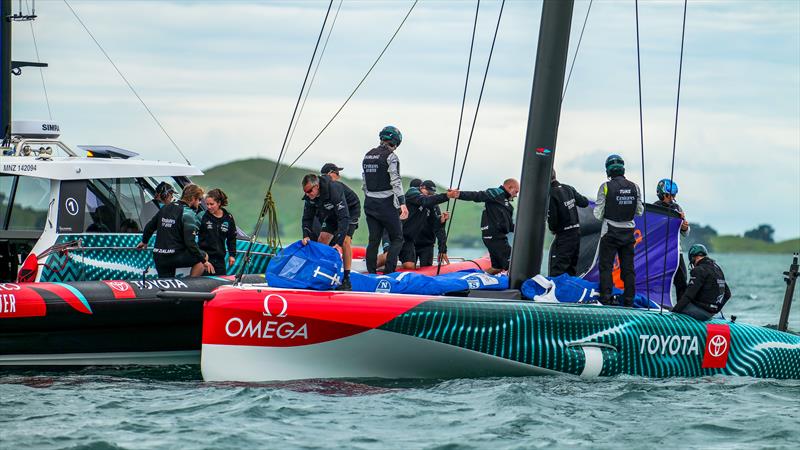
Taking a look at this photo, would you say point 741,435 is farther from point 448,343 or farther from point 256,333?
point 256,333

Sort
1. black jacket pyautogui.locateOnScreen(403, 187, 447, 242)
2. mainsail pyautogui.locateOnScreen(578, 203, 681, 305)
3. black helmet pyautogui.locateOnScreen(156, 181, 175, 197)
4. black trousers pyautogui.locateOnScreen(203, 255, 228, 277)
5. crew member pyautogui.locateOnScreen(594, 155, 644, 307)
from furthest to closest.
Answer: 1. black jacket pyautogui.locateOnScreen(403, 187, 447, 242)
2. black helmet pyautogui.locateOnScreen(156, 181, 175, 197)
3. black trousers pyautogui.locateOnScreen(203, 255, 228, 277)
4. mainsail pyautogui.locateOnScreen(578, 203, 681, 305)
5. crew member pyautogui.locateOnScreen(594, 155, 644, 307)

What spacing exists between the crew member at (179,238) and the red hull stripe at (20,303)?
1.51 metres

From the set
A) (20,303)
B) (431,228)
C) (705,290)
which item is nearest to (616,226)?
(705,290)

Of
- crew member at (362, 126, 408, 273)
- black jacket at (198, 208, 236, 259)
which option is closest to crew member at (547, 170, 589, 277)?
crew member at (362, 126, 408, 273)

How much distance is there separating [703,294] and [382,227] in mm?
3524

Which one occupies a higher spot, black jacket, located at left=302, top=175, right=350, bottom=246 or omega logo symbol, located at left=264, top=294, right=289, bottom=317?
black jacket, located at left=302, top=175, right=350, bottom=246

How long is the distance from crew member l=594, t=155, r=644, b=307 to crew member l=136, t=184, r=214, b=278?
13.8 feet

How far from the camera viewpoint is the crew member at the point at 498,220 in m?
13.2

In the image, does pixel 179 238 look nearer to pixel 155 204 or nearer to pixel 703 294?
pixel 155 204

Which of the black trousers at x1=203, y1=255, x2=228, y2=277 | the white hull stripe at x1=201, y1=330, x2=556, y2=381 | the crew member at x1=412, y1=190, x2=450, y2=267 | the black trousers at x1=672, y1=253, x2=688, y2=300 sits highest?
the crew member at x1=412, y1=190, x2=450, y2=267

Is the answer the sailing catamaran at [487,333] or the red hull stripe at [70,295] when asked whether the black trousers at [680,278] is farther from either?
the red hull stripe at [70,295]

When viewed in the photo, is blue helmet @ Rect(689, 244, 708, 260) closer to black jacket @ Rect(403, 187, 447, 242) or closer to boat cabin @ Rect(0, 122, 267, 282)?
black jacket @ Rect(403, 187, 447, 242)

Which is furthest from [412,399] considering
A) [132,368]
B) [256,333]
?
[132,368]

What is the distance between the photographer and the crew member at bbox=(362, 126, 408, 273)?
1228cm
